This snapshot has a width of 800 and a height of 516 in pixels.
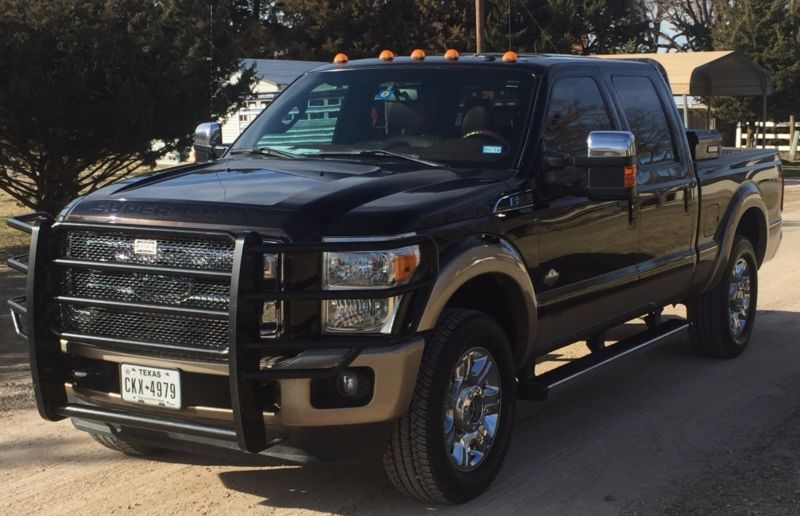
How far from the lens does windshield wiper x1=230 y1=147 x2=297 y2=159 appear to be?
5.54 meters

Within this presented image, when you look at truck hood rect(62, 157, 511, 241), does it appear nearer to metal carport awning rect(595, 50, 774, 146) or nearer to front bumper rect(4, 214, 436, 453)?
front bumper rect(4, 214, 436, 453)

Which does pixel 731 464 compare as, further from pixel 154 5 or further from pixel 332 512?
pixel 154 5

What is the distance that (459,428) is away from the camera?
4.69 m

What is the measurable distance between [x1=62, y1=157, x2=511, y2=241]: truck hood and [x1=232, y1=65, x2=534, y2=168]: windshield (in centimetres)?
24

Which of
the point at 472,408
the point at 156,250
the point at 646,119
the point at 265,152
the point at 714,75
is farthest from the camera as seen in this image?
the point at 714,75

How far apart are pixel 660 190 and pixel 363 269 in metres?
2.85

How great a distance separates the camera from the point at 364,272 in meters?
4.15

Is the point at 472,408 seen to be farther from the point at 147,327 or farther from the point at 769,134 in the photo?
the point at 769,134

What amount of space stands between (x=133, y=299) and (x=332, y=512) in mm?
1261

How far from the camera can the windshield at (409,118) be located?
17.7 ft

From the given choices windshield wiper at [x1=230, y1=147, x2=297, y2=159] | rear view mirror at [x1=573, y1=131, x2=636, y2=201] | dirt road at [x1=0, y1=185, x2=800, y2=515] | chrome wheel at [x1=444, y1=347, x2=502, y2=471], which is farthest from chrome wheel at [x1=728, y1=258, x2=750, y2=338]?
windshield wiper at [x1=230, y1=147, x2=297, y2=159]

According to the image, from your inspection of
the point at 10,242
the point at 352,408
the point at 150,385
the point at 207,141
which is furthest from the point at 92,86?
Answer: the point at 352,408

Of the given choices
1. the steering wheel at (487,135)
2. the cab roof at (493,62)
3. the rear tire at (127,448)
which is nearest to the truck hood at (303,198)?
the steering wheel at (487,135)

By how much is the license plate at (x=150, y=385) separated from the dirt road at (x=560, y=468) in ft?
1.50
